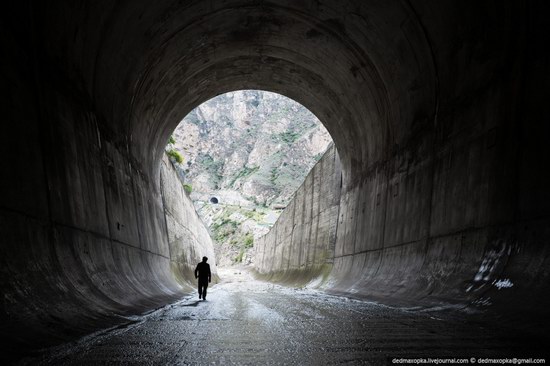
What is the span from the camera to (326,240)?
19469 mm

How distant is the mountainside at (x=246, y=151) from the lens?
127938mm

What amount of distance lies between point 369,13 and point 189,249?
59.2 feet

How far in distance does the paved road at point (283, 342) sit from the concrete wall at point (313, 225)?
13.0 meters

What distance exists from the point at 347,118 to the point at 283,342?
1199 centimetres

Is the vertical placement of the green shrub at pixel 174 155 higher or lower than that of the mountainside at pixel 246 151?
lower

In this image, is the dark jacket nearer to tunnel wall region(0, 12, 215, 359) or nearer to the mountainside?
tunnel wall region(0, 12, 215, 359)

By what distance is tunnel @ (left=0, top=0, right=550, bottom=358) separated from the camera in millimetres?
4969

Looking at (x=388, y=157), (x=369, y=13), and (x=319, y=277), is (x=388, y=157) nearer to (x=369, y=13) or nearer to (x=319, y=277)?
(x=369, y=13)

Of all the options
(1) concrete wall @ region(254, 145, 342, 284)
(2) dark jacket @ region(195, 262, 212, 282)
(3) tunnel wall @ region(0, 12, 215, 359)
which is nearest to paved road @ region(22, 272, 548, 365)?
(3) tunnel wall @ region(0, 12, 215, 359)

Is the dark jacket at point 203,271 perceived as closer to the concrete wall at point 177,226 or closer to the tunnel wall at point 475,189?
the tunnel wall at point 475,189

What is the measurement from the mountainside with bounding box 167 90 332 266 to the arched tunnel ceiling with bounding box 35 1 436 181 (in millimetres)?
89924

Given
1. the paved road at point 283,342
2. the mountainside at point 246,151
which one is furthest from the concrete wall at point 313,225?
the mountainside at point 246,151

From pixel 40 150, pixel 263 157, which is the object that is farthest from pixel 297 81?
pixel 263 157

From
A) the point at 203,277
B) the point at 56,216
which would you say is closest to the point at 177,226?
the point at 203,277
